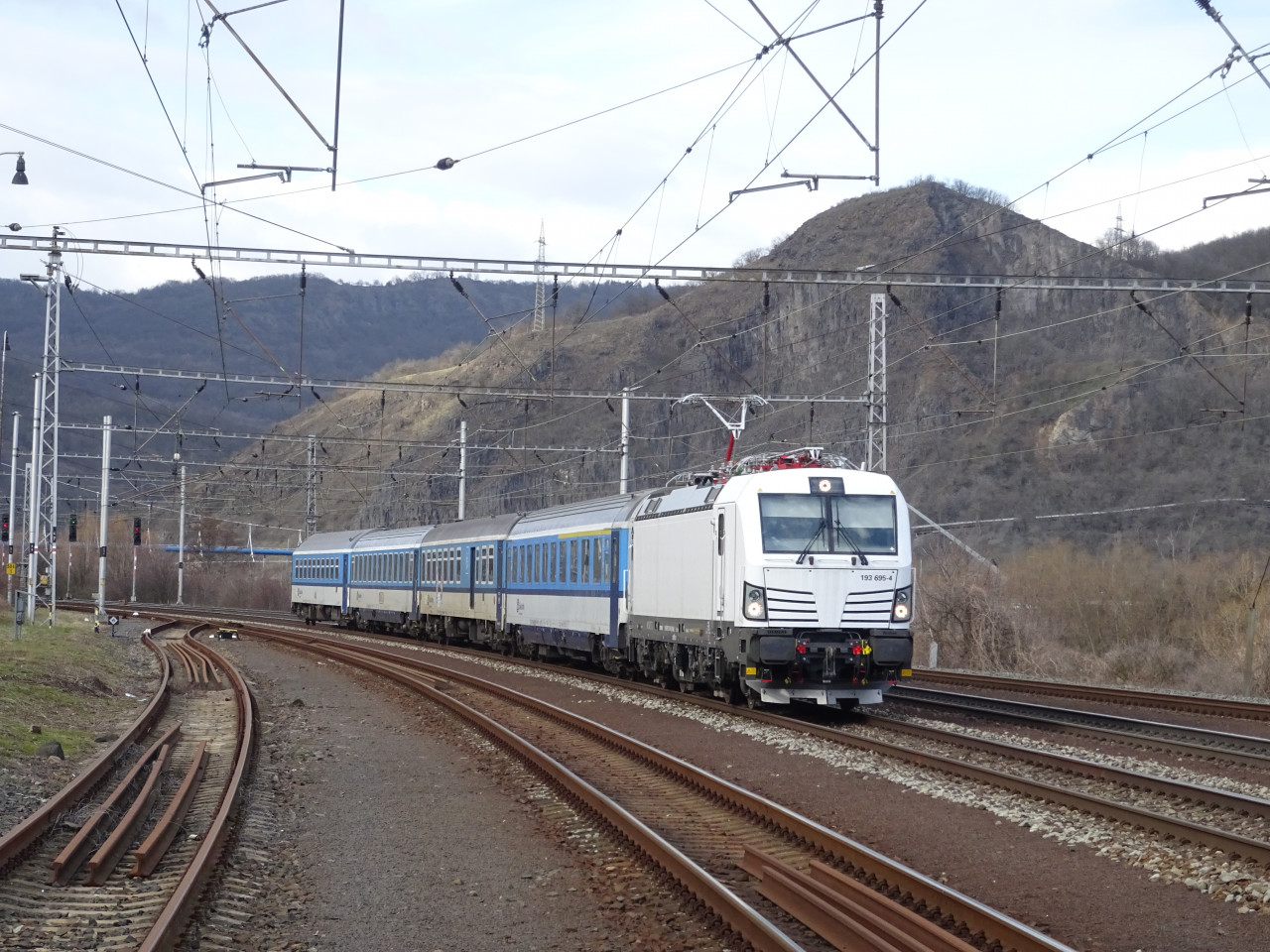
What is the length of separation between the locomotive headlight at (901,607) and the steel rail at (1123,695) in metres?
4.96

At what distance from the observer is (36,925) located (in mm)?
7734

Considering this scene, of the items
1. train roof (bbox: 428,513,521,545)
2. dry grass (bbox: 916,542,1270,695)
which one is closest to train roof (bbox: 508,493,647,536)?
train roof (bbox: 428,513,521,545)

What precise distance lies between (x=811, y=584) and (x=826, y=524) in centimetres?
87

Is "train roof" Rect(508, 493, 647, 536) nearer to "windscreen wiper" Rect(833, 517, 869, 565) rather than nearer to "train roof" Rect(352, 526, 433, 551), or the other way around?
"windscreen wiper" Rect(833, 517, 869, 565)

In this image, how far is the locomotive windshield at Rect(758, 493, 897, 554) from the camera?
59.8 ft

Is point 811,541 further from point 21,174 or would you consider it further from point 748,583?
point 21,174

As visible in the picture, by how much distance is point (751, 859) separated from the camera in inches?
363

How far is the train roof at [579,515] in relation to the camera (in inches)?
979

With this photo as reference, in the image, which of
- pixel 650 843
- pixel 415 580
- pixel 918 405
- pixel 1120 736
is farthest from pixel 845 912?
pixel 918 405

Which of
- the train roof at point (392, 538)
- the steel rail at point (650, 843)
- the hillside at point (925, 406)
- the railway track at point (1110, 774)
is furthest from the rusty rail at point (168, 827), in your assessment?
the hillside at point (925, 406)

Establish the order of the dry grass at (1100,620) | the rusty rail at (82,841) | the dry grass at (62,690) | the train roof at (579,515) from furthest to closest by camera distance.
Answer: the dry grass at (1100,620), the train roof at (579,515), the dry grass at (62,690), the rusty rail at (82,841)

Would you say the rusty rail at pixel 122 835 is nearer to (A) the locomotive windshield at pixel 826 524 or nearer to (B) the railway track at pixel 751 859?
(B) the railway track at pixel 751 859

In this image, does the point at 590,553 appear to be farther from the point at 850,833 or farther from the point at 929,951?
the point at 929,951

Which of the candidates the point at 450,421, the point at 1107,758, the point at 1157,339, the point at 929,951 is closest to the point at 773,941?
the point at 929,951
